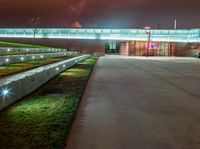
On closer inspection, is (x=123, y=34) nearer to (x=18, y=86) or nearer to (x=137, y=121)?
(x=18, y=86)

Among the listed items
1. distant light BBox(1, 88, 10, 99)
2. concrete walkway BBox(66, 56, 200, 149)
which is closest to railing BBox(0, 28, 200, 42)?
concrete walkway BBox(66, 56, 200, 149)

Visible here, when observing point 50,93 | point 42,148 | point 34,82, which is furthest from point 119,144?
point 34,82

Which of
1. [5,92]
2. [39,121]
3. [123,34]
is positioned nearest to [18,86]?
[5,92]

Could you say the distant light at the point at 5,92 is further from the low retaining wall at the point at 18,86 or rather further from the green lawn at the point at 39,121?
the green lawn at the point at 39,121

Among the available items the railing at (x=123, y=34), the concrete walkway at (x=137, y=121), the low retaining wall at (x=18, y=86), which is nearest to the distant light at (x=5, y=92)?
the low retaining wall at (x=18, y=86)

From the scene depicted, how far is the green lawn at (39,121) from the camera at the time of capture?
240 inches

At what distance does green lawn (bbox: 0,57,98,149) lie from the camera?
609 cm

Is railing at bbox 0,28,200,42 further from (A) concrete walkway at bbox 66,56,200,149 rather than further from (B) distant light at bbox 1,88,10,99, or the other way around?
(B) distant light at bbox 1,88,10,99

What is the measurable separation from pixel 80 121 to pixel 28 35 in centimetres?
8287

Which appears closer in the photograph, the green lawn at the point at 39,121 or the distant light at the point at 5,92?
the green lawn at the point at 39,121

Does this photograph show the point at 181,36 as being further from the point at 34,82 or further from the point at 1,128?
the point at 1,128

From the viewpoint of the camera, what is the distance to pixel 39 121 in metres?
7.72

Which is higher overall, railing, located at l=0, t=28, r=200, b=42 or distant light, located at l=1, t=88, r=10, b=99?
railing, located at l=0, t=28, r=200, b=42

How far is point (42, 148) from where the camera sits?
575 cm
